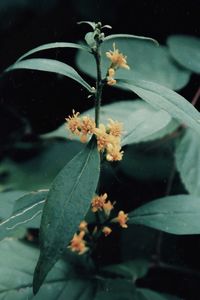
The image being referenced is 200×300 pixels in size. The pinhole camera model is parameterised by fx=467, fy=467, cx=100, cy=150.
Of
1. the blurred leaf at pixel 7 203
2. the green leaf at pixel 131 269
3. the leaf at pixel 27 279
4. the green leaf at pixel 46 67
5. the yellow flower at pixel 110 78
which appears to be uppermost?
the yellow flower at pixel 110 78

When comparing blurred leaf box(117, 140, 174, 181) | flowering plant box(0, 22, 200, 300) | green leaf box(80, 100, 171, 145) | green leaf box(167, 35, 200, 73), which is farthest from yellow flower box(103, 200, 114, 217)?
green leaf box(167, 35, 200, 73)

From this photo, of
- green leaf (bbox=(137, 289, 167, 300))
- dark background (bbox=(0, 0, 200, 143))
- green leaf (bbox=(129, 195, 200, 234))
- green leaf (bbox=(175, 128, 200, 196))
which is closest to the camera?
green leaf (bbox=(129, 195, 200, 234))

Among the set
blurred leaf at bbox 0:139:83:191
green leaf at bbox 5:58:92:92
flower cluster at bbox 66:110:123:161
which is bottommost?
blurred leaf at bbox 0:139:83:191

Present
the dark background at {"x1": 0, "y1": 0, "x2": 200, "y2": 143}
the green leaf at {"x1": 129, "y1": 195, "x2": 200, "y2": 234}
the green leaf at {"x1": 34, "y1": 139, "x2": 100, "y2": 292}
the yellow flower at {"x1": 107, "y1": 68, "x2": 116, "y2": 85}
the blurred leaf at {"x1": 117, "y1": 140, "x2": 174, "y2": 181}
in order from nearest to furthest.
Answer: the green leaf at {"x1": 34, "y1": 139, "x2": 100, "y2": 292} → the yellow flower at {"x1": 107, "y1": 68, "x2": 116, "y2": 85} → the green leaf at {"x1": 129, "y1": 195, "x2": 200, "y2": 234} → the blurred leaf at {"x1": 117, "y1": 140, "x2": 174, "y2": 181} → the dark background at {"x1": 0, "y1": 0, "x2": 200, "y2": 143}

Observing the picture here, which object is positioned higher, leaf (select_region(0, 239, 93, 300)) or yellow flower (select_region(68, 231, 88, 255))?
yellow flower (select_region(68, 231, 88, 255))

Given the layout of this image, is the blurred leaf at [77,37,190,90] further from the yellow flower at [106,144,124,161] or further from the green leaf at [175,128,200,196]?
the yellow flower at [106,144,124,161]

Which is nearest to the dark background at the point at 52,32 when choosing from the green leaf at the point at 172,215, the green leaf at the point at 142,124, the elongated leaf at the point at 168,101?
the green leaf at the point at 142,124

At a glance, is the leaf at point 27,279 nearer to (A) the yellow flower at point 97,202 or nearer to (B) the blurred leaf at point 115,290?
(B) the blurred leaf at point 115,290

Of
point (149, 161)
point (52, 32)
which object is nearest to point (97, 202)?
point (149, 161)
